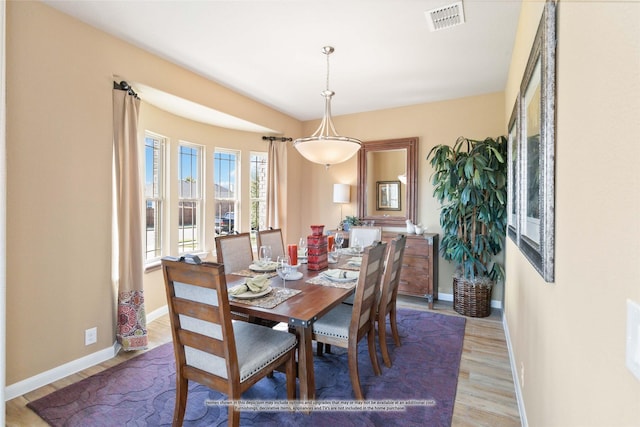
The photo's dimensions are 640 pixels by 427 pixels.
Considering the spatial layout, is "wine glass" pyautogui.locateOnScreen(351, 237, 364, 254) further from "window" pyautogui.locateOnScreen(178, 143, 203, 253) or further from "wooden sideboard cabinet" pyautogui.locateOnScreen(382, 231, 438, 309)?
"window" pyautogui.locateOnScreen(178, 143, 203, 253)

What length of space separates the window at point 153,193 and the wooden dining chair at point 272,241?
150cm

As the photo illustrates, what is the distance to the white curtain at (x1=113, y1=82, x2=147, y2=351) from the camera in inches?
113

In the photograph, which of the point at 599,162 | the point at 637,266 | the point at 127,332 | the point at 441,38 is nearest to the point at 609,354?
the point at 637,266

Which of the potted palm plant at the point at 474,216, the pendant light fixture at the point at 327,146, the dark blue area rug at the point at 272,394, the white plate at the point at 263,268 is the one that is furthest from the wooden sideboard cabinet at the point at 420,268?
the white plate at the point at 263,268

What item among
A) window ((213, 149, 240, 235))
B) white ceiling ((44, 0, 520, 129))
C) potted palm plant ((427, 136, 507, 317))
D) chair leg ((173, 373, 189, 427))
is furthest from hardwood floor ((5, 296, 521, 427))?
Answer: white ceiling ((44, 0, 520, 129))

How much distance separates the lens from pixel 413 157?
4609 mm

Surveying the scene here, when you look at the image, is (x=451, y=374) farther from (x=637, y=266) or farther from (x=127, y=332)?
(x=127, y=332)

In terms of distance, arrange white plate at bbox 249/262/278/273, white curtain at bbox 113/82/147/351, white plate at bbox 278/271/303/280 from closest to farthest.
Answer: white plate at bbox 278/271/303/280 < white plate at bbox 249/262/278/273 < white curtain at bbox 113/82/147/351

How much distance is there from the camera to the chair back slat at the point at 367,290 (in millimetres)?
2096

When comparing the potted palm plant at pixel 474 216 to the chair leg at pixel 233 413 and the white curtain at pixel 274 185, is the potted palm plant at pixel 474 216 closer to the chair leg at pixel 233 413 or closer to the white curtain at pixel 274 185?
the white curtain at pixel 274 185

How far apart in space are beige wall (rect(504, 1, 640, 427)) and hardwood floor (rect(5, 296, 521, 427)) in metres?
0.78

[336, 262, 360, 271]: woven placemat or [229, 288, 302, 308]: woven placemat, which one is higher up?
[336, 262, 360, 271]: woven placemat

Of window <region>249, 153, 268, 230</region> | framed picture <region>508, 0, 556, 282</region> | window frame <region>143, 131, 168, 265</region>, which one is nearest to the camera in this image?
framed picture <region>508, 0, 556, 282</region>

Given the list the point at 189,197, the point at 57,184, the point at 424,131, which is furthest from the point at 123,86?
the point at 424,131
